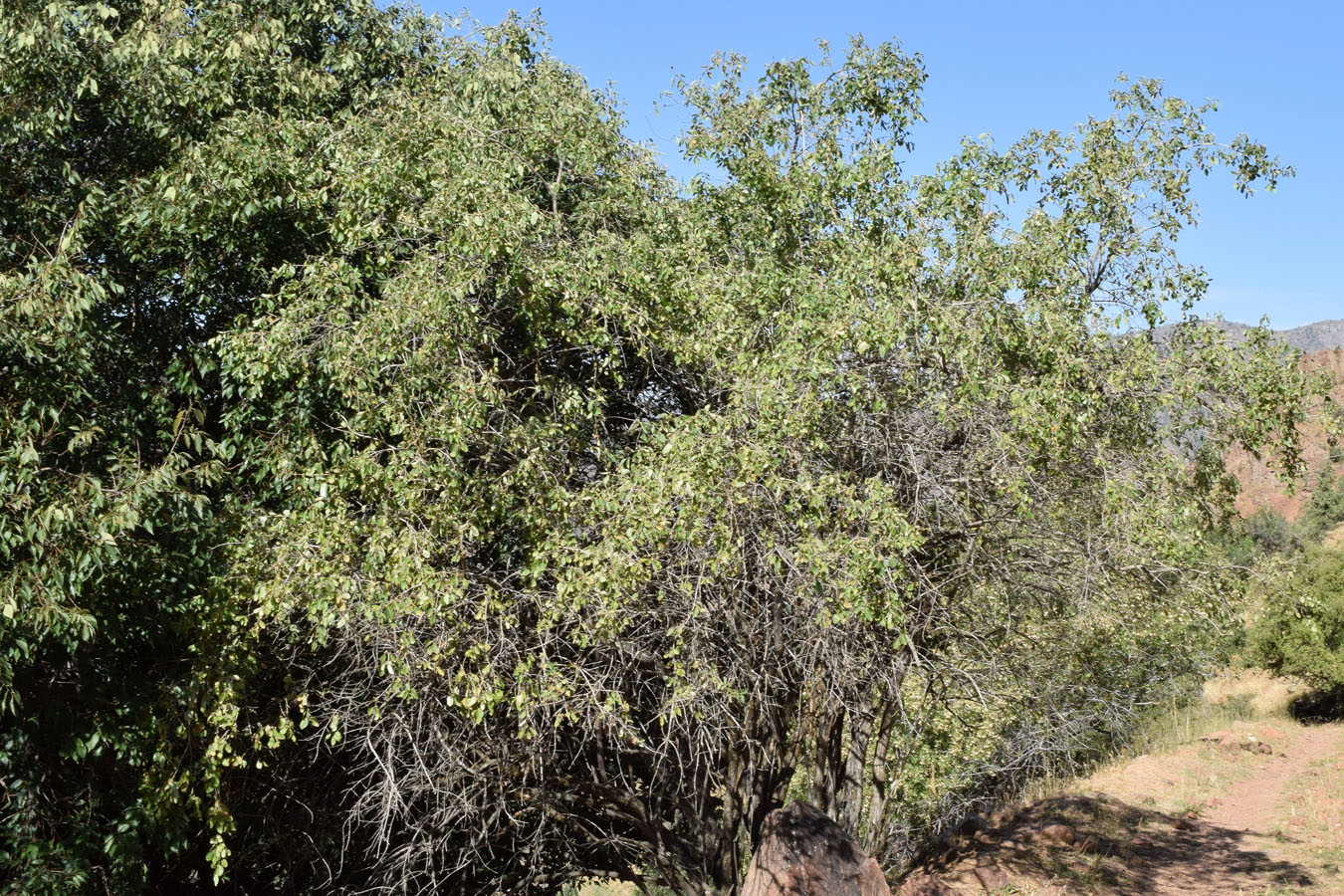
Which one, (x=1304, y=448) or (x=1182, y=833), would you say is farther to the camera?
(x=1182, y=833)

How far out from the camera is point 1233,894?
9.59 m

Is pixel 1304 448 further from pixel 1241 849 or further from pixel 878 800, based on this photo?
pixel 878 800

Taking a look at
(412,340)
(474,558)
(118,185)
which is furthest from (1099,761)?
(118,185)

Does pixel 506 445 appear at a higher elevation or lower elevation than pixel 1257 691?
higher

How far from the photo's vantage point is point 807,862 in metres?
7.28

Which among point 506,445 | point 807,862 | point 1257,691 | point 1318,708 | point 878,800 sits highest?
point 506,445

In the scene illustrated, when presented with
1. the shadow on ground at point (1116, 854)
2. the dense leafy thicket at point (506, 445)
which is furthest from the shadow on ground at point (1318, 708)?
the dense leafy thicket at point (506, 445)

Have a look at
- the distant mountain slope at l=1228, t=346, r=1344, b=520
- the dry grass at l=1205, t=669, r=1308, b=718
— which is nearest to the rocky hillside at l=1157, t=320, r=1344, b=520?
the distant mountain slope at l=1228, t=346, r=1344, b=520

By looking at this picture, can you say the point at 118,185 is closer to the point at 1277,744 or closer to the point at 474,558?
the point at 474,558

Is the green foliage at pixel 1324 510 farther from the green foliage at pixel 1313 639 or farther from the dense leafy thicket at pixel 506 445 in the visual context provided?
the dense leafy thicket at pixel 506 445

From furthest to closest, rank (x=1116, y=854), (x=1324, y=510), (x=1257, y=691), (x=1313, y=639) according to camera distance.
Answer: (x=1324, y=510) < (x=1257, y=691) < (x=1313, y=639) < (x=1116, y=854)

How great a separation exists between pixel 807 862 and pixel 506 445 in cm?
376

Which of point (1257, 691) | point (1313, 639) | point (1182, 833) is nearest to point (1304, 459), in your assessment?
point (1182, 833)

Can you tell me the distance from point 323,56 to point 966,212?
595 centimetres
